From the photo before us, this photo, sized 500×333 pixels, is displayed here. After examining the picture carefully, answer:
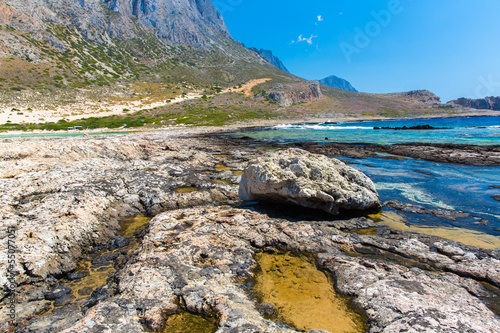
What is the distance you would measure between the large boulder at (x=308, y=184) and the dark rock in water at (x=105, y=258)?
4.91m

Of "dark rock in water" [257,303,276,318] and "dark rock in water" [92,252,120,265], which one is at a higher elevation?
"dark rock in water" [92,252,120,265]

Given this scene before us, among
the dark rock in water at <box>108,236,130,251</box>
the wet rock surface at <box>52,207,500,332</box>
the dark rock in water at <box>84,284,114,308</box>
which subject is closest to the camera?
the wet rock surface at <box>52,207,500,332</box>

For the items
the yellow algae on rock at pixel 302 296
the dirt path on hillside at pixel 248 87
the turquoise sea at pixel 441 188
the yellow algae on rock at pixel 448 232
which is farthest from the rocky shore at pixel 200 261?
the dirt path on hillside at pixel 248 87

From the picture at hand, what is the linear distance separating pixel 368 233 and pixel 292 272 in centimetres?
335

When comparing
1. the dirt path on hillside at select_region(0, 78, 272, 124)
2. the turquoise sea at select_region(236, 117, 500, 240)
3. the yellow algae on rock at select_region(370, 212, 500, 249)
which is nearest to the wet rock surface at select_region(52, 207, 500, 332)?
the yellow algae on rock at select_region(370, 212, 500, 249)

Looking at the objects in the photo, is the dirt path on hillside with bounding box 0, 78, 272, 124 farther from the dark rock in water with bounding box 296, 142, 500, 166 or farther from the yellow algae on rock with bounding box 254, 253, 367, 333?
the yellow algae on rock with bounding box 254, 253, 367, 333

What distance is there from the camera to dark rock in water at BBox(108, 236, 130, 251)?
684 cm

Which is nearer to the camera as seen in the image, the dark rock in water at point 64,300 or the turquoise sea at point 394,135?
the dark rock in water at point 64,300

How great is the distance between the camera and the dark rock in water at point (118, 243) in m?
6.84

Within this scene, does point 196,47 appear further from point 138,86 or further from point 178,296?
point 178,296

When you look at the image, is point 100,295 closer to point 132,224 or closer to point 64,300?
point 64,300

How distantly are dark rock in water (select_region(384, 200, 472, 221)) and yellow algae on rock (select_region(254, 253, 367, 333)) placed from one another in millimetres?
5774

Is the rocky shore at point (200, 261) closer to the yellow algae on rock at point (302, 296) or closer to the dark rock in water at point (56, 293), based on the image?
the dark rock in water at point (56, 293)

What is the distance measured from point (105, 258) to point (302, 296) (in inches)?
208
